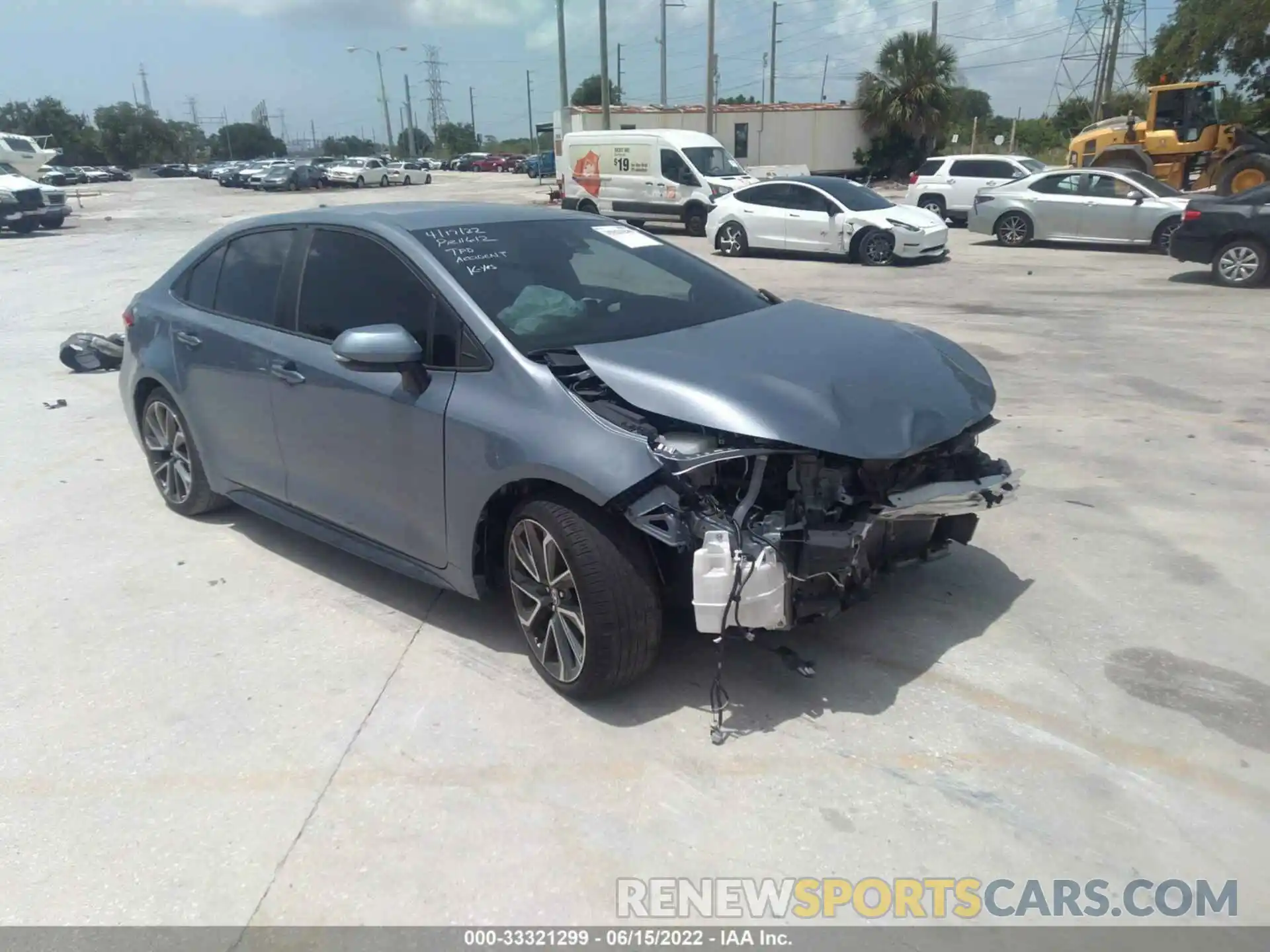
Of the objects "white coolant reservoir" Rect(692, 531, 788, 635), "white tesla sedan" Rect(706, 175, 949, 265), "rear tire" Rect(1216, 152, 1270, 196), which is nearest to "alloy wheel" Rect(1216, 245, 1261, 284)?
"white tesla sedan" Rect(706, 175, 949, 265)

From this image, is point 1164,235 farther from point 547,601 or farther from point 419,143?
point 419,143

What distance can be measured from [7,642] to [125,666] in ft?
2.20

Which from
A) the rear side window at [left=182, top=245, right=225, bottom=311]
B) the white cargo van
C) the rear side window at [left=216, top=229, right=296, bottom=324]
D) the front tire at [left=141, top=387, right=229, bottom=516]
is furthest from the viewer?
the white cargo van

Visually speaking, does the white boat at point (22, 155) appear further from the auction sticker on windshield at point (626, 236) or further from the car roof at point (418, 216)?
the auction sticker on windshield at point (626, 236)

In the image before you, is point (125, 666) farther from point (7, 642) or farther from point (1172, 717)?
point (1172, 717)

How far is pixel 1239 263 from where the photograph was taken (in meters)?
12.8

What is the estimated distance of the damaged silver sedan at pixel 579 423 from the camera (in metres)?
3.27

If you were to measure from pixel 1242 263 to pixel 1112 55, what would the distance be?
3007cm

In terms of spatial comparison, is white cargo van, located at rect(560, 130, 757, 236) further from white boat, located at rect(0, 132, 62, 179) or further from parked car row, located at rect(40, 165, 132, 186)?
parked car row, located at rect(40, 165, 132, 186)

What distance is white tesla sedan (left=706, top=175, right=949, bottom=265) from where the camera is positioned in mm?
16359

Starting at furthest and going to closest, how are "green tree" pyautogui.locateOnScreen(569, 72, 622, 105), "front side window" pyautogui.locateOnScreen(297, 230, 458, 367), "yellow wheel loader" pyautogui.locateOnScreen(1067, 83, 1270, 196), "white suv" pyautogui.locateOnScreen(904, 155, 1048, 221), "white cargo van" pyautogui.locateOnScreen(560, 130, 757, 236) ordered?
"green tree" pyautogui.locateOnScreen(569, 72, 622, 105)
"yellow wheel loader" pyautogui.locateOnScreen(1067, 83, 1270, 196)
"white cargo van" pyautogui.locateOnScreen(560, 130, 757, 236)
"white suv" pyautogui.locateOnScreen(904, 155, 1048, 221)
"front side window" pyautogui.locateOnScreen(297, 230, 458, 367)

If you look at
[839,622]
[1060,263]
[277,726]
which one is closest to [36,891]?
[277,726]

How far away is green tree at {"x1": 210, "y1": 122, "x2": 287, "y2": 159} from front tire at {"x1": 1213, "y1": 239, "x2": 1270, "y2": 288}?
4628 inches

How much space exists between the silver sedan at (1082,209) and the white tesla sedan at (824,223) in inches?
82.8
